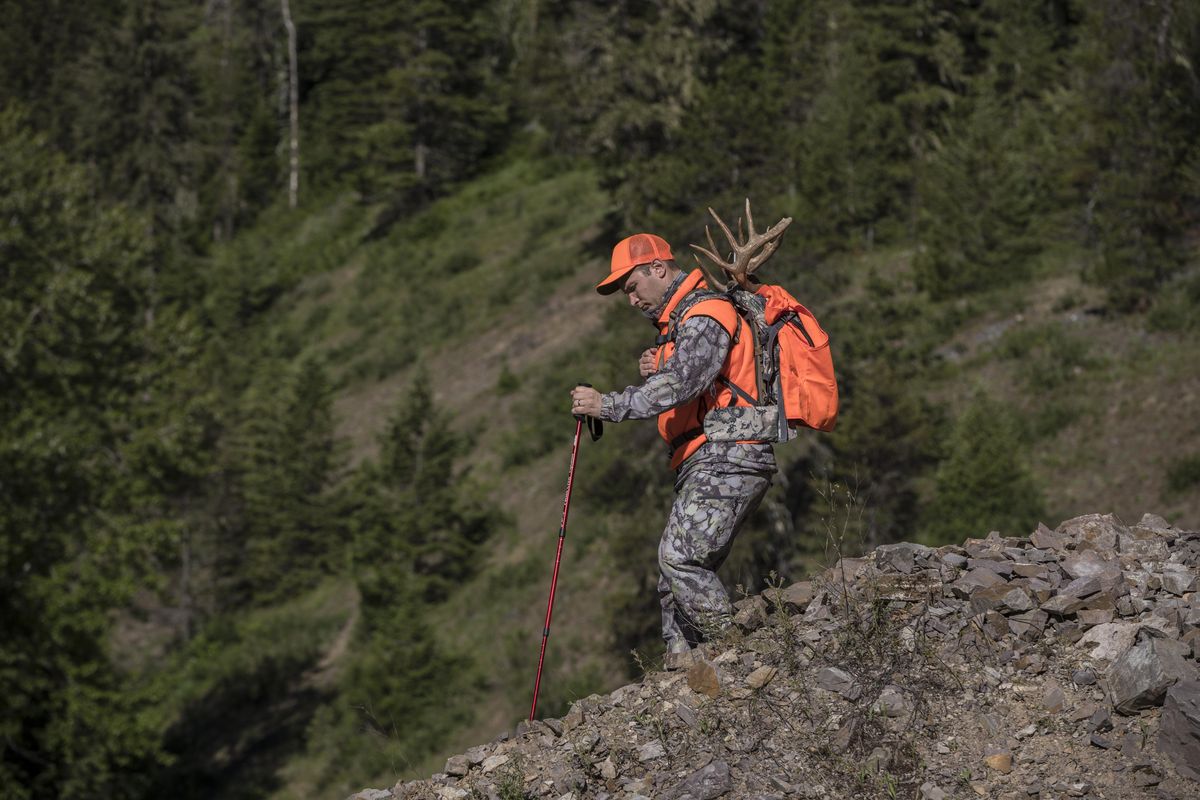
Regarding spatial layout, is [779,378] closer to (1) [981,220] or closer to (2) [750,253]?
(2) [750,253]

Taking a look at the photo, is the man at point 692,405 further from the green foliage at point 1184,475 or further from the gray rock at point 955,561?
the green foliage at point 1184,475

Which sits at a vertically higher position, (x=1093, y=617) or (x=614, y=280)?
(x=614, y=280)

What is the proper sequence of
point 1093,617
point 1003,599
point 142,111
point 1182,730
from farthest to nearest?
point 142,111
point 1003,599
point 1093,617
point 1182,730

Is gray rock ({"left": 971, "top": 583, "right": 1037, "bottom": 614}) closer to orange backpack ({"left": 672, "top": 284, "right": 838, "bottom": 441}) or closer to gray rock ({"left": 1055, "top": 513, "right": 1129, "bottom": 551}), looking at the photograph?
gray rock ({"left": 1055, "top": 513, "right": 1129, "bottom": 551})

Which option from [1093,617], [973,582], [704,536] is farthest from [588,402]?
[1093,617]

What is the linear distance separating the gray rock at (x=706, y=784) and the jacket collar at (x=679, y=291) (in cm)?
215

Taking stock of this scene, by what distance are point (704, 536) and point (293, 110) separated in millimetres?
62417

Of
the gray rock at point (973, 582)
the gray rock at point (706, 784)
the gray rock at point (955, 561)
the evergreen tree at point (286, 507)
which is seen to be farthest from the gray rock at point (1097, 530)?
the evergreen tree at point (286, 507)

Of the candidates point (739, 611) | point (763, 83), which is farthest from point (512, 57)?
point (739, 611)

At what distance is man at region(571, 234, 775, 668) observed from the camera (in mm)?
5781

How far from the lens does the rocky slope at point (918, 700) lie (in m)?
5.00

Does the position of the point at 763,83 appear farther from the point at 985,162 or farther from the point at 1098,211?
the point at 1098,211

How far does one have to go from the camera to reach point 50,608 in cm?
1905

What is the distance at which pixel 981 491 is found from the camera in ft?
59.3
